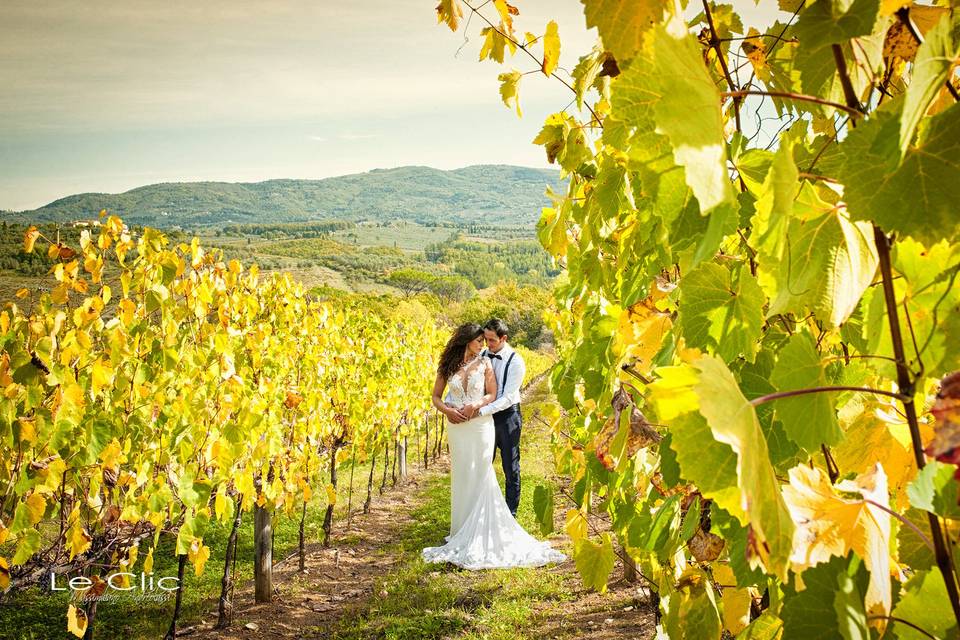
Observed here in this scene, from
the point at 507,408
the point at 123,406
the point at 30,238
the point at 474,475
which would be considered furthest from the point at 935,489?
the point at 507,408

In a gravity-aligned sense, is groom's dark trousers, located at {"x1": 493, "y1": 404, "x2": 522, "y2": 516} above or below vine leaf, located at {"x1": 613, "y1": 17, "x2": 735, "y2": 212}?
below

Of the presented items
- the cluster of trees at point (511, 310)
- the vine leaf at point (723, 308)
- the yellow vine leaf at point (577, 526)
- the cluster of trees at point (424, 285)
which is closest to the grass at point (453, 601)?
the yellow vine leaf at point (577, 526)

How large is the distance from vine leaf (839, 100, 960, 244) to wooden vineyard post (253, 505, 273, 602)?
5494 mm

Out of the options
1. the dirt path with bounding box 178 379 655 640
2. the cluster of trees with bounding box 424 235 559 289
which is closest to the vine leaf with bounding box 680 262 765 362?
the dirt path with bounding box 178 379 655 640

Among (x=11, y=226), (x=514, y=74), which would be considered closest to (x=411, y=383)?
(x=514, y=74)

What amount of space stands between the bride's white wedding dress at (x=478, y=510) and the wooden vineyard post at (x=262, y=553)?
65.8 inches

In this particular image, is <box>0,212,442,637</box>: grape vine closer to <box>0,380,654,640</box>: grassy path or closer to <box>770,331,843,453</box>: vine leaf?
<box>0,380,654,640</box>: grassy path

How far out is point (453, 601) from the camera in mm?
5496

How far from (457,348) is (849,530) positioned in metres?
6.54

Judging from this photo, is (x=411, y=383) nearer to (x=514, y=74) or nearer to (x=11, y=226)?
(x=514, y=74)

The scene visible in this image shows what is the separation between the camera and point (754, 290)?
2.90 ft

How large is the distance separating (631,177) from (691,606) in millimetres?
891

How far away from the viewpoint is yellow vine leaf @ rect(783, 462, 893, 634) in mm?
602

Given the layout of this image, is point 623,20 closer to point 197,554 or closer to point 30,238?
point 30,238
